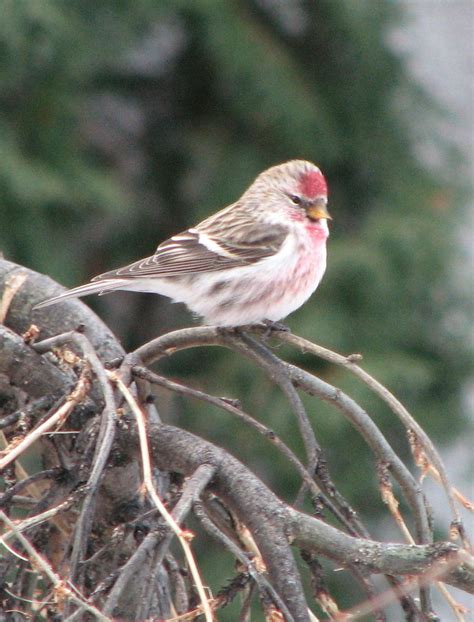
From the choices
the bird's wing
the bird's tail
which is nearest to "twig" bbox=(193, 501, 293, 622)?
the bird's tail

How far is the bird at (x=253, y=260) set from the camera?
249 centimetres

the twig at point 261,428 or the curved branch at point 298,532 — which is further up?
the twig at point 261,428

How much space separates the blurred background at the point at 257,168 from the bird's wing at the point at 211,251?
0.99m

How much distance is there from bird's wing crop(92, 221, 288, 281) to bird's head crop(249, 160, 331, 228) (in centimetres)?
6

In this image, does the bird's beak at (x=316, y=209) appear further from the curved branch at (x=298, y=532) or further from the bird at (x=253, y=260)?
the curved branch at (x=298, y=532)

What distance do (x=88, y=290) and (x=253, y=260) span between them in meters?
0.54

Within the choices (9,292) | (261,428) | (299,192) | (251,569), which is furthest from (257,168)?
(251,569)

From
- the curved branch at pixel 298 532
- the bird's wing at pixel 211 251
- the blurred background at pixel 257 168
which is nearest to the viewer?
the curved branch at pixel 298 532

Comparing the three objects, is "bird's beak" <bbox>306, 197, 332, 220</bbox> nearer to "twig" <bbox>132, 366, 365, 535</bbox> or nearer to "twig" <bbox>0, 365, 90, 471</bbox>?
"twig" <bbox>132, 366, 365, 535</bbox>

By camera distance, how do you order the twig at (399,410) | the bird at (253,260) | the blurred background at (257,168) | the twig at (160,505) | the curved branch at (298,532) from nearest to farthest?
the twig at (160,505) < the curved branch at (298,532) < the twig at (399,410) < the bird at (253,260) < the blurred background at (257,168)

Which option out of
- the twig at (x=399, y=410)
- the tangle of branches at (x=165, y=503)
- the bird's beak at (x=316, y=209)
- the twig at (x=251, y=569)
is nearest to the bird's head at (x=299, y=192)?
the bird's beak at (x=316, y=209)

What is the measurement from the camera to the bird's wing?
259 cm

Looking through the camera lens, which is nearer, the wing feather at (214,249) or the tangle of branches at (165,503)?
the tangle of branches at (165,503)

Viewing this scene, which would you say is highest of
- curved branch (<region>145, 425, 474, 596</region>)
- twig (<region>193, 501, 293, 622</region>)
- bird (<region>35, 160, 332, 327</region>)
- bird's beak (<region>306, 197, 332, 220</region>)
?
bird's beak (<region>306, 197, 332, 220</region>)
